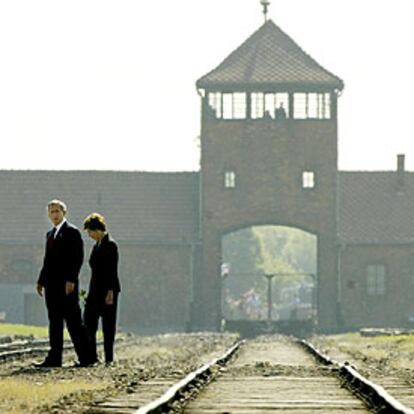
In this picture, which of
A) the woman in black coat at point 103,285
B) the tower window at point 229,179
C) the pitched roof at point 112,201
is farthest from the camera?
the pitched roof at point 112,201

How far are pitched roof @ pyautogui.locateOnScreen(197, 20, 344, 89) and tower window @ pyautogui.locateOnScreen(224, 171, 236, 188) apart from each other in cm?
360

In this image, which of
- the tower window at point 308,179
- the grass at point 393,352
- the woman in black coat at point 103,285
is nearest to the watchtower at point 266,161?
the tower window at point 308,179

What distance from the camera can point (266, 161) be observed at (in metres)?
62.5

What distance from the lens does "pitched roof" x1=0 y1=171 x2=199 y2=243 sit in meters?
63.8

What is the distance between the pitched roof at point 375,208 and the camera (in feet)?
209

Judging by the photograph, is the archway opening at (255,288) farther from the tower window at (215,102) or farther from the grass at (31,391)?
the grass at (31,391)

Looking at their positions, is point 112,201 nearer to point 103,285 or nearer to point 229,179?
point 229,179

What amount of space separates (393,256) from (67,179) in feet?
47.6

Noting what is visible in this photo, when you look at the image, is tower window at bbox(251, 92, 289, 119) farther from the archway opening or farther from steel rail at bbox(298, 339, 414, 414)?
steel rail at bbox(298, 339, 414, 414)

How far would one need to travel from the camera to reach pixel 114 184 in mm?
66688

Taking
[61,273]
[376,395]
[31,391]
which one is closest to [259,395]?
[376,395]

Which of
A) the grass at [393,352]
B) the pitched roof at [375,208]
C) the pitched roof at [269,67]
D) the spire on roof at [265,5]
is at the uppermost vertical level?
the spire on roof at [265,5]

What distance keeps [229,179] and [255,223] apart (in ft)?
6.83

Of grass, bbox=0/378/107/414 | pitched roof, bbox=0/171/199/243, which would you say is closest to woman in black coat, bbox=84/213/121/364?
grass, bbox=0/378/107/414
